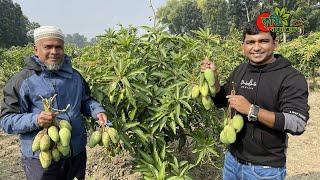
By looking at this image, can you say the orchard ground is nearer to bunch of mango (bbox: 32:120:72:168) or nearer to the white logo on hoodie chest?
bunch of mango (bbox: 32:120:72:168)

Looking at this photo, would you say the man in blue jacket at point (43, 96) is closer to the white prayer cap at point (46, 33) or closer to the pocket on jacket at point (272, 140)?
the white prayer cap at point (46, 33)

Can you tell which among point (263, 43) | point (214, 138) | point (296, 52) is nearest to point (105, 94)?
point (214, 138)

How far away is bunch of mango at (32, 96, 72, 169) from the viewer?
2373 millimetres

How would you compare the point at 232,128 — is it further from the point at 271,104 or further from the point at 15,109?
the point at 15,109

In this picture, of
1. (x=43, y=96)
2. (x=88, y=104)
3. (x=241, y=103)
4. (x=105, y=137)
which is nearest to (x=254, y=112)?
(x=241, y=103)

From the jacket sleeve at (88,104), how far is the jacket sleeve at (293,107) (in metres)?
1.37

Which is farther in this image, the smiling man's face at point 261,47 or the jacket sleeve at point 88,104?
the jacket sleeve at point 88,104

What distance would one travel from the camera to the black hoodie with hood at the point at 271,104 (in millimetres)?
2271

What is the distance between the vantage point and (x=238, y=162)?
263 cm

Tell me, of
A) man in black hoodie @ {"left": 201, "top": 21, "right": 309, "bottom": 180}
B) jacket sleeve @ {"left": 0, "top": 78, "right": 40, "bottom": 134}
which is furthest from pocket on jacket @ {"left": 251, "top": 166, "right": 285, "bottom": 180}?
jacket sleeve @ {"left": 0, "top": 78, "right": 40, "bottom": 134}

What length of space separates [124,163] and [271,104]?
325cm

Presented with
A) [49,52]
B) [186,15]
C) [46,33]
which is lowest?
[49,52]

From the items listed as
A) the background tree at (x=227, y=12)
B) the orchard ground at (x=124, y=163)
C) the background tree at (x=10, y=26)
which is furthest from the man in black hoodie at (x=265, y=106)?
the background tree at (x=10, y=26)

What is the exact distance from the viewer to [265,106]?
2438 mm
